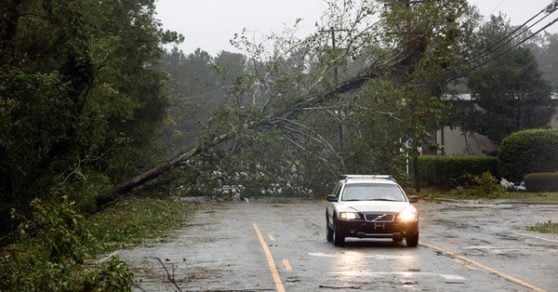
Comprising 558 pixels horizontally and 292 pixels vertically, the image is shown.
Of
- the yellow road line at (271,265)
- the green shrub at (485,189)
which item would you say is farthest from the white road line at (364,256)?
the green shrub at (485,189)

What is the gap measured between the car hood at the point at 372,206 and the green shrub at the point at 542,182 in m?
30.4

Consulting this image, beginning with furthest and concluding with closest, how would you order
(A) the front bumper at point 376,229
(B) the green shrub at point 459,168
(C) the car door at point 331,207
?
(B) the green shrub at point 459,168 → (C) the car door at point 331,207 → (A) the front bumper at point 376,229

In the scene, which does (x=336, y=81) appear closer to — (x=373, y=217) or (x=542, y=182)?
(x=542, y=182)

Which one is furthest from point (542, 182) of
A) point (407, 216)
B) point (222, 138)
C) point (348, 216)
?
point (348, 216)

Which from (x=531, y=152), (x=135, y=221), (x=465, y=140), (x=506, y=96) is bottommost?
(x=135, y=221)

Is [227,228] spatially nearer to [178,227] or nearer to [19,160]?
[178,227]

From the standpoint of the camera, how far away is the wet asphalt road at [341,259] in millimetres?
12784

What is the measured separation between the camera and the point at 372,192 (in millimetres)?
20250

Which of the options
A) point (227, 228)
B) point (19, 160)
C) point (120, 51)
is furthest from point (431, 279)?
point (120, 51)

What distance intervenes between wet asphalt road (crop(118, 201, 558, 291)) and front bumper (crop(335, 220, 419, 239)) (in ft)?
1.12

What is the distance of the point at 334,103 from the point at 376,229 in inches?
717

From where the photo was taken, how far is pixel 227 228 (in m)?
26.3

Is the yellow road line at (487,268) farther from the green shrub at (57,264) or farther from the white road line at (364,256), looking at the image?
the green shrub at (57,264)

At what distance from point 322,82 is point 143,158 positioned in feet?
28.0
